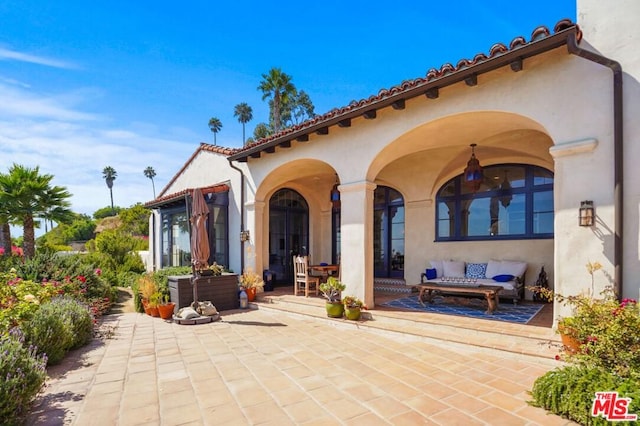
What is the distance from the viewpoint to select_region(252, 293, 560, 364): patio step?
4.46m

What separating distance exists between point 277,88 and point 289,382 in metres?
25.7

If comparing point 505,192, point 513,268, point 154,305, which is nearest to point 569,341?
point 513,268

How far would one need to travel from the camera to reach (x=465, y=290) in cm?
662

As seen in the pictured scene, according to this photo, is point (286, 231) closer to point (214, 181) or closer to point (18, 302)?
point (214, 181)

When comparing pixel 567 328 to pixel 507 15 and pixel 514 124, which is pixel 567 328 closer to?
pixel 514 124

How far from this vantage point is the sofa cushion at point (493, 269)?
7695mm

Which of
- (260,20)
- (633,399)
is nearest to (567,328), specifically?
(633,399)

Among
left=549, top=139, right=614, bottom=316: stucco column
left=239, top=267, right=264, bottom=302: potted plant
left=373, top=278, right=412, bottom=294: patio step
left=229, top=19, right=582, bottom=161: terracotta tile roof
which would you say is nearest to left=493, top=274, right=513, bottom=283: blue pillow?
left=373, top=278, right=412, bottom=294: patio step

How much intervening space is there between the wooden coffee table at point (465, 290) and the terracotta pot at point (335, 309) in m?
1.91

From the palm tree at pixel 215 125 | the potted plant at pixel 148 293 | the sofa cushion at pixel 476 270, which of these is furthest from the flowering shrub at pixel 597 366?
the palm tree at pixel 215 125

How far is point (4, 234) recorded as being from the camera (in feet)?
37.3

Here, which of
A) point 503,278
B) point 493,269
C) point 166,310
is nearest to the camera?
point 503,278

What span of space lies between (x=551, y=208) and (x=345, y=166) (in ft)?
16.0

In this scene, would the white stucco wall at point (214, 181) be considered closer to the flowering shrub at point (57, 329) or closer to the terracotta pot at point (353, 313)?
the terracotta pot at point (353, 313)
